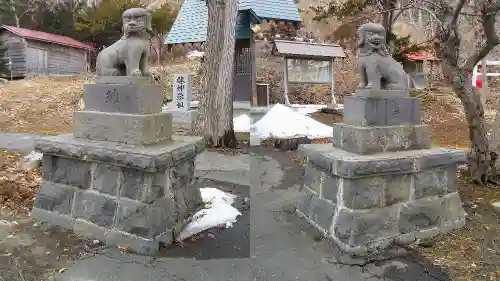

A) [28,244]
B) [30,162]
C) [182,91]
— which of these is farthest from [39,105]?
[28,244]

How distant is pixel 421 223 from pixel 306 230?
3.93ft

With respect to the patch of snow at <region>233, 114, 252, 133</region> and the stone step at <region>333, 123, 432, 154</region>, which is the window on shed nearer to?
the patch of snow at <region>233, 114, 252, 133</region>

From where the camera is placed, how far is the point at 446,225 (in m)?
4.09

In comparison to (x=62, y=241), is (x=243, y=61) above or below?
above

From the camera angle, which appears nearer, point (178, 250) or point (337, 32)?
point (178, 250)

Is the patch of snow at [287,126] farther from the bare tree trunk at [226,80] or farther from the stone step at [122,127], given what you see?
the stone step at [122,127]

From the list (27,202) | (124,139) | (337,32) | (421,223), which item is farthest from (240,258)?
(337,32)

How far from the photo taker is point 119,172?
3.68m

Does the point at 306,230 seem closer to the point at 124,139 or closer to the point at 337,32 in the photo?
the point at 124,139

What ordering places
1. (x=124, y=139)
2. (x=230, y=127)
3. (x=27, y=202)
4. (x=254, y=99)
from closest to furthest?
1. (x=124, y=139)
2. (x=27, y=202)
3. (x=230, y=127)
4. (x=254, y=99)

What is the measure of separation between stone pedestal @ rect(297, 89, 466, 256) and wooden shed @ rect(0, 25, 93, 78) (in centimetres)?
2136

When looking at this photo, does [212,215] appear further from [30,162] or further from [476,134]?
[476,134]

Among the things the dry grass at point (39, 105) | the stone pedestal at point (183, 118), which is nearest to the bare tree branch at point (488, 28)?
the stone pedestal at point (183, 118)

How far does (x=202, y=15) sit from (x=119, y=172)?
11140 millimetres
